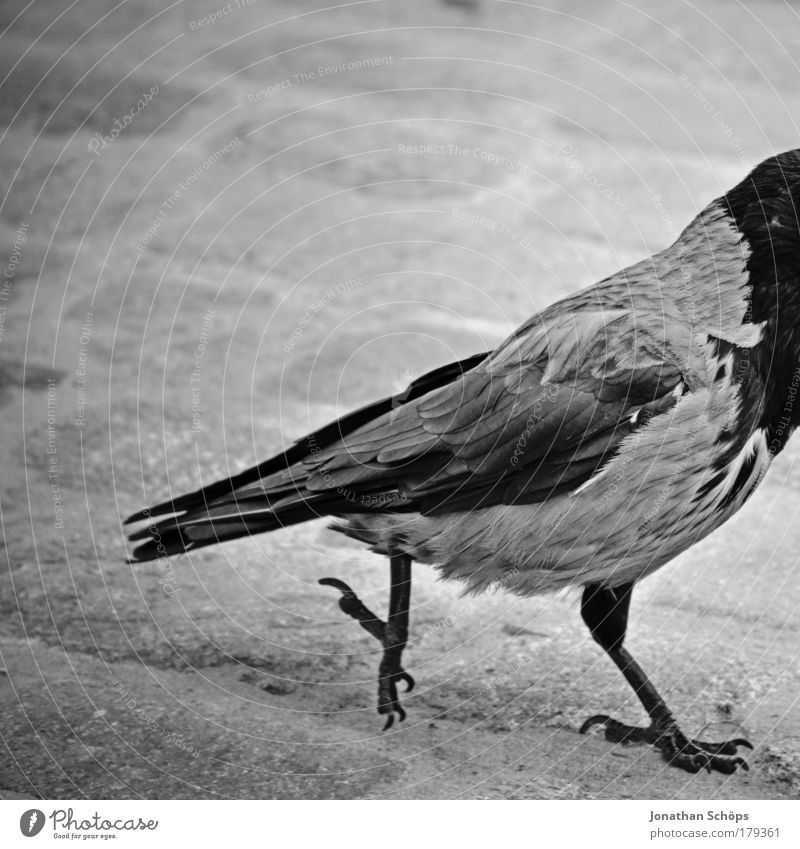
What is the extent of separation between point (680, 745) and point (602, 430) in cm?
63

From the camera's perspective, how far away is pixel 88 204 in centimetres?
404

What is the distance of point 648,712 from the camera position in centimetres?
217

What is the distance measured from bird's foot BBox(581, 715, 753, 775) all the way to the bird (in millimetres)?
23

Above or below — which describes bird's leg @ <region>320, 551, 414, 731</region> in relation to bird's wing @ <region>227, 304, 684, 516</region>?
below

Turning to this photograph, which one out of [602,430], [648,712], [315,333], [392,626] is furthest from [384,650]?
[315,333]

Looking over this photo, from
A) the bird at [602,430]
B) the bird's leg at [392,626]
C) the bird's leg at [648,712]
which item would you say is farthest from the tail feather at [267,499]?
the bird's leg at [648,712]

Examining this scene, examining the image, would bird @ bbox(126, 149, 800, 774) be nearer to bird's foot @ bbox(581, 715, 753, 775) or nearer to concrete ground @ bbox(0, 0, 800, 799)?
bird's foot @ bbox(581, 715, 753, 775)

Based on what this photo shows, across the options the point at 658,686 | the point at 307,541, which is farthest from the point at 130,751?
the point at 658,686

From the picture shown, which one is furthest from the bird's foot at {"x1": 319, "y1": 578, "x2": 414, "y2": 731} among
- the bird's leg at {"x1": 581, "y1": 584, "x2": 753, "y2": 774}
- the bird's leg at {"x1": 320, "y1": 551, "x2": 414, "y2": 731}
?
the bird's leg at {"x1": 581, "y1": 584, "x2": 753, "y2": 774}

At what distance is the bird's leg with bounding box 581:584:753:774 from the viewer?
2.10 m

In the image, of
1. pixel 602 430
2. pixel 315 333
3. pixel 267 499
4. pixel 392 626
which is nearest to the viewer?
pixel 602 430

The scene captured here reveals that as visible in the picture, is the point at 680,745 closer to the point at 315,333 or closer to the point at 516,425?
the point at 516,425

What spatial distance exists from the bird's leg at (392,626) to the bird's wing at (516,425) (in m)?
0.19

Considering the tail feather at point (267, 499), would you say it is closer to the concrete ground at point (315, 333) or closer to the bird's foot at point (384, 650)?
the bird's foot at point (384, 650)
